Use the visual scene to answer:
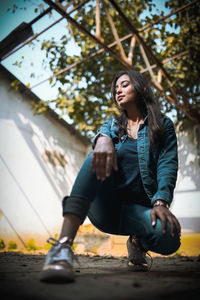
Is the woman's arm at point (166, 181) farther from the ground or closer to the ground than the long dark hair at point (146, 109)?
closer to the ground

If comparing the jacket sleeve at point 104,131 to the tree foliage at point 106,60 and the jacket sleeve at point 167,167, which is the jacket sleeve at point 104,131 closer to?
the jacket sleeve at point 167,167

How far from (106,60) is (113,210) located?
5.05 meters

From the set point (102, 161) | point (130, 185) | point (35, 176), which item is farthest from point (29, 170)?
point (102, 161)

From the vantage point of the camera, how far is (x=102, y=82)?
19.8ft

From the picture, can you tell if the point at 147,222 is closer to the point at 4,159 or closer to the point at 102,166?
the point at 102,166

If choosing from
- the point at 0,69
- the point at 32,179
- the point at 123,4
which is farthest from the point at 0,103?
the point at 123,4

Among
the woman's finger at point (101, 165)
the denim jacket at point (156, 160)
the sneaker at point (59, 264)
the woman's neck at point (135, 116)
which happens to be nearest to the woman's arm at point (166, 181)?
the denim jacket at point (156, 160)

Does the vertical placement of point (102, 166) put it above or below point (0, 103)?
below

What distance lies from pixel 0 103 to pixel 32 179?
1.99 metres

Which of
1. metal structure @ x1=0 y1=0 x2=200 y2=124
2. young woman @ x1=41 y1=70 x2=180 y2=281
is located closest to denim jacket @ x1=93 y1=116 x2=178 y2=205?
young woman @ x1=41 y1=70 x2=180 y2=281

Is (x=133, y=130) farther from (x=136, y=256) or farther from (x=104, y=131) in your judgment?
(x=136, y=256)

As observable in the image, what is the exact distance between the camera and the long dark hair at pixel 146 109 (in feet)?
5.11

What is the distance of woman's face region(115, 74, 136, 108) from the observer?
5.78 feet

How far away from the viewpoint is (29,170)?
18.8ft
